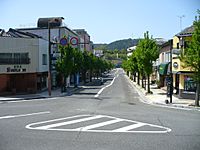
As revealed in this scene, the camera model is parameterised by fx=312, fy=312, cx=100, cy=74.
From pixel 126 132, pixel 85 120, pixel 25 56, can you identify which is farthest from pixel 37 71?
pixel 126 132

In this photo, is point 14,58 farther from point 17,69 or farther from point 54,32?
point 54,32

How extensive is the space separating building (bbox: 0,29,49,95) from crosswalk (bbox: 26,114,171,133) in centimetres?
1878

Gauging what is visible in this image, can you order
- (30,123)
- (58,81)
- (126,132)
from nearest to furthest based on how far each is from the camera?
(126,132) < (30,123) < (58,81)

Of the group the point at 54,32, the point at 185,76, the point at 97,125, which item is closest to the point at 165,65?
the point at 185,76

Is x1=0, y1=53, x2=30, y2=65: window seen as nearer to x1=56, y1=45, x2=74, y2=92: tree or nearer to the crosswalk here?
x1=56, y1=45, x2=74, y2=92: tree

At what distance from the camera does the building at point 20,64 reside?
114 feet

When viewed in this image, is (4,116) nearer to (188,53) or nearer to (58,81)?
(188,53)

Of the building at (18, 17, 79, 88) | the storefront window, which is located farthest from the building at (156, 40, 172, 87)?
the building at (18, 17, 79, 88)

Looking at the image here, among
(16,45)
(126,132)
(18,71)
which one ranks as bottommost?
(126,132)

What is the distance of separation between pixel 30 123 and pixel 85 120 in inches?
116

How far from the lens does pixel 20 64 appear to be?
35469 millimetres

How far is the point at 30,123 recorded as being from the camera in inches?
627

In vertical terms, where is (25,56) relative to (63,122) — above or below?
above

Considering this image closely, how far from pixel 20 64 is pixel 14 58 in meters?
0.94
